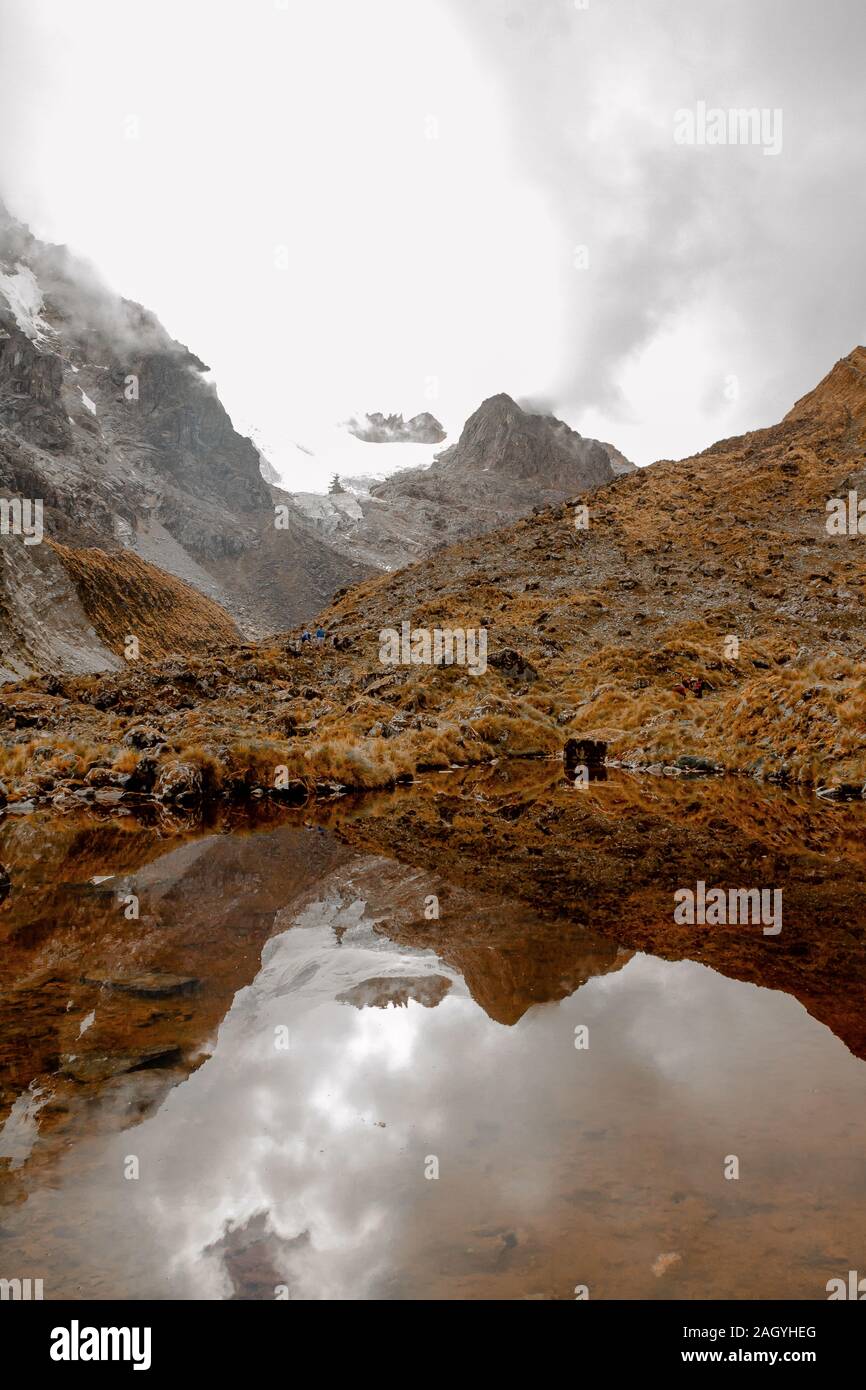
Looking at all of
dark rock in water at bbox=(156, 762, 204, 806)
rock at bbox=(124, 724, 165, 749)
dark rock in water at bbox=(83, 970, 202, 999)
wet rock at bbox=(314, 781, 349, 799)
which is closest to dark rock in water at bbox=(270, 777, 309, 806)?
wet rock at bbox=(314, 781, 349, 799)

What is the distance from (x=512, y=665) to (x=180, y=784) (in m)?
20.5

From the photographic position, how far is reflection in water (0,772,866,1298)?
3.16m

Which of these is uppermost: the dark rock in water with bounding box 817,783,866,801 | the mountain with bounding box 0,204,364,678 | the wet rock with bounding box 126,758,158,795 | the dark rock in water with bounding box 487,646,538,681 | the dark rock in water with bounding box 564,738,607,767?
the mountain with bounding box 0,204,364,678

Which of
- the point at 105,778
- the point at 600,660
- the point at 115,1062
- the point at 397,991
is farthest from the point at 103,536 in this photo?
the point at 115,1062

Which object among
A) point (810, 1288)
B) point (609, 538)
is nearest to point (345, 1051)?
point (810, 1288)

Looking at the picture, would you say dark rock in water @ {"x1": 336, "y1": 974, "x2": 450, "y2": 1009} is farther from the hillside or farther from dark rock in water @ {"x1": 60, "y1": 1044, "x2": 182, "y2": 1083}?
the hillside

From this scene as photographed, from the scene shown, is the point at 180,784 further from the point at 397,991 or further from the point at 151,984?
the point at 397,991

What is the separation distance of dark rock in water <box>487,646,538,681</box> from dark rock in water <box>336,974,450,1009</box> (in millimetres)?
30970

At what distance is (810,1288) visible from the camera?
9.67 ft

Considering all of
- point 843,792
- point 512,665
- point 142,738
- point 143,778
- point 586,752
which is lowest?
point 843,792

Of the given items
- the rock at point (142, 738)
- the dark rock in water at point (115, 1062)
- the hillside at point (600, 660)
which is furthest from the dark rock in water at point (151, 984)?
the rock at point (142, 738)

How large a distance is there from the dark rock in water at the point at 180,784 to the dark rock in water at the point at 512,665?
19.1 meters

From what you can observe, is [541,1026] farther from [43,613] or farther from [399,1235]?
[43,613]

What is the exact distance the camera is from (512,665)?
37.9 meters
